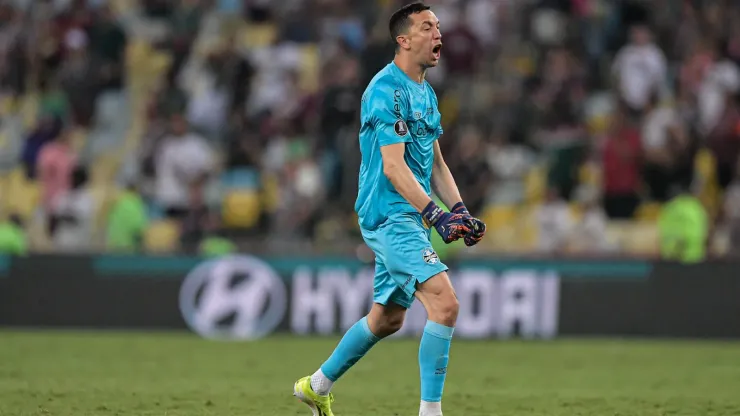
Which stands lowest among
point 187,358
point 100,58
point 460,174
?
point 187,358

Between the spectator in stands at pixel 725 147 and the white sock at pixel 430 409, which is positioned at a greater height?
the spectator in stands at pixel 725 147

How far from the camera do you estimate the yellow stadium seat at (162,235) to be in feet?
59.0

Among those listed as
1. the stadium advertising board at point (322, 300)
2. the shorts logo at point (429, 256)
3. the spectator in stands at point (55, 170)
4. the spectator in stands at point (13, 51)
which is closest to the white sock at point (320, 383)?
the shorts logo at point (429, 256)

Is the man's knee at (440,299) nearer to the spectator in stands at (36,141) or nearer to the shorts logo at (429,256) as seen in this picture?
the shorts logo at (429,256)

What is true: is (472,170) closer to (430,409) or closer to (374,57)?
(374,57)

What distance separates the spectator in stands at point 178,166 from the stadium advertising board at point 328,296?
210 cm

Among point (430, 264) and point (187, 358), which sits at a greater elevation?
point (430, 264)

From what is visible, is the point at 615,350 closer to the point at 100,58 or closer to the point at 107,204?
the point at 107,204

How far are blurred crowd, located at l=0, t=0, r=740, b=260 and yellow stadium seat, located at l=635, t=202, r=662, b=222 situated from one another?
0.03 meters

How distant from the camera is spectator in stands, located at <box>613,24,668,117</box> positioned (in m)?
18.8

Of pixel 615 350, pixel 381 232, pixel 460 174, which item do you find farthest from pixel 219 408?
pixel 460 174

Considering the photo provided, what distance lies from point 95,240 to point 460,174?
5488 millimetres

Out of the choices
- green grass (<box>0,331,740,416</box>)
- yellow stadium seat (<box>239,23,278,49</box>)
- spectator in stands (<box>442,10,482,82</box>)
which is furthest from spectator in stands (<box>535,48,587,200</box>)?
yellow stadium seat (<box>239,23,278,49</box>)

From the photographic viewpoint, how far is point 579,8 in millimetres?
19984
